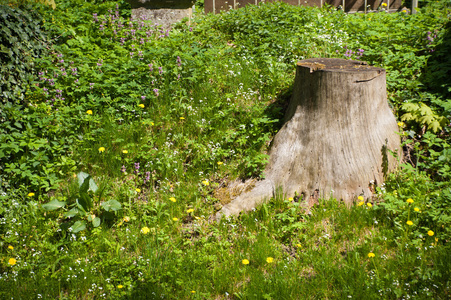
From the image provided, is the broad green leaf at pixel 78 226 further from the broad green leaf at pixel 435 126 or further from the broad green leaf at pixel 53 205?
the broad green leaf at pixel 435 126

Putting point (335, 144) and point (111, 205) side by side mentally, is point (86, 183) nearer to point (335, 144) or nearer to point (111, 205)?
point (111, 205)

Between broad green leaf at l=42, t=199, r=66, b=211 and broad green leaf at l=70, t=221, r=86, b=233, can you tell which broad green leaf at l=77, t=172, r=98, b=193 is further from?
broad green leaf at l=70, t=221, r=86, b=233

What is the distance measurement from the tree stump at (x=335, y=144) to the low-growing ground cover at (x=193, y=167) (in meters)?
0.17

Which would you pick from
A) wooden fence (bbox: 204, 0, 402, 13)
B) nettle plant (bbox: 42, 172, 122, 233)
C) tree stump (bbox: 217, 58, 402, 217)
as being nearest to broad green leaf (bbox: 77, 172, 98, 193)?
nettle plant (bbox: 42, 172, 122, 233)

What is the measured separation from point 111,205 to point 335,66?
280 cm

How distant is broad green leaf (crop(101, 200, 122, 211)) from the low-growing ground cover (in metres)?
0.02

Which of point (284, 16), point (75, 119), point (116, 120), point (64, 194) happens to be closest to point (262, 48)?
point (284, 16)

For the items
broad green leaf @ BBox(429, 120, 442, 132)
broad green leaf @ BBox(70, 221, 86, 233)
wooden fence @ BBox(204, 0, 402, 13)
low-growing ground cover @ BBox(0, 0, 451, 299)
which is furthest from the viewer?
wooden fence @ BBox(204, 0, 402, 13)

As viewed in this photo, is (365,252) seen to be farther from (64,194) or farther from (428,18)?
(428,18)

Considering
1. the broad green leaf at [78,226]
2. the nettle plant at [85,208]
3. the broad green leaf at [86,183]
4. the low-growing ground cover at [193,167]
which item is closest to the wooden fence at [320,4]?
the low-growing ground cover at [193,167]

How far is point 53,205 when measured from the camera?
4.25 m

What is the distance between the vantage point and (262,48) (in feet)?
21.5

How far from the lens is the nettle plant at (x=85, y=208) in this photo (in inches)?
165

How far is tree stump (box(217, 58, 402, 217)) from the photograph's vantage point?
4.42 metres
